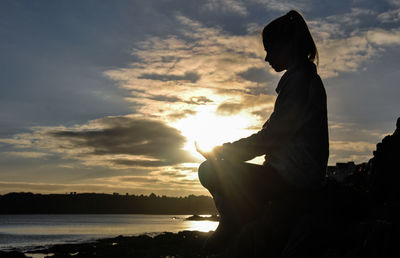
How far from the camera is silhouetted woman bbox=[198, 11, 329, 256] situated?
486cm

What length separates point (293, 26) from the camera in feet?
17.1

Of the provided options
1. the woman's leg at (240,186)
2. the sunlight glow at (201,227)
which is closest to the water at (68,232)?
the sunlight glow at (201,227)

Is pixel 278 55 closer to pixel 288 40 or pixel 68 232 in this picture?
pixel 288 40

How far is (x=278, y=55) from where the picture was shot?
535 cm

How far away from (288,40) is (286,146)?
57.0 inches

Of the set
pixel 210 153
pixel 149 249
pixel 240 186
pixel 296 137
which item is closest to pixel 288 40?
pixel 296 137

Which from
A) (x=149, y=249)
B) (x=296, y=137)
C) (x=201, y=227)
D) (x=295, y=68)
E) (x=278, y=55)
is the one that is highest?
(x=278, y=55)

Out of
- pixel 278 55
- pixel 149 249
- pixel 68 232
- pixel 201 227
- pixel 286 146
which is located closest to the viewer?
pixel 286 146

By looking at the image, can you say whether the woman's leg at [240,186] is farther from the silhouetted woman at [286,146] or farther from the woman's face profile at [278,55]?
the woman's face profile at [278,55]

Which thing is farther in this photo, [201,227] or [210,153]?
[201,227]

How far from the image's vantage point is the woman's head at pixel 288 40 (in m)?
5.23

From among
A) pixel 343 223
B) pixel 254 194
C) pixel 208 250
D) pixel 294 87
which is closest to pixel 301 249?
pixel 343 223

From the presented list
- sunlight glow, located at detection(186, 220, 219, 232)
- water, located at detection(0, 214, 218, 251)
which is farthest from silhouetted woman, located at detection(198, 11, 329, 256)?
sunlight glow, located at detection(186, 220, 219, 232)

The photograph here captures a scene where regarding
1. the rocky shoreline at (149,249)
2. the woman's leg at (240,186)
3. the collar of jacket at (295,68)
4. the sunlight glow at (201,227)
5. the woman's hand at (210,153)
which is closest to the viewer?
the woman's leg at (240,186)
